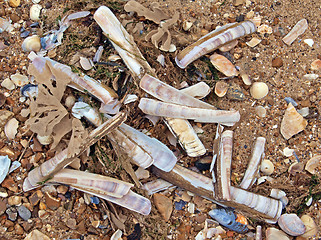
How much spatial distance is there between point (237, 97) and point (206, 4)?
0.90 metres

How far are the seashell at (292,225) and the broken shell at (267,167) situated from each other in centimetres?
36

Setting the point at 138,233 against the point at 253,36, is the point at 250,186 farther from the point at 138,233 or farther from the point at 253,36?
the point at 253,36

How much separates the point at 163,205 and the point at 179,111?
0.75 m

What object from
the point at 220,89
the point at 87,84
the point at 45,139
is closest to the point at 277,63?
the point at 220,89

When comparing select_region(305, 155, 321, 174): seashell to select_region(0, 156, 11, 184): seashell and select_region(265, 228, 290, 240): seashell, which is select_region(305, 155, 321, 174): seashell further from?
select_region(0, 156, 11, 184): seashell

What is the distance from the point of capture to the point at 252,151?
7.92ft

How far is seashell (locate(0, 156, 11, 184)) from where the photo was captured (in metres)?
2.25

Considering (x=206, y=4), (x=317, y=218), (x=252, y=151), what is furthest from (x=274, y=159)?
(x=206, y=4)

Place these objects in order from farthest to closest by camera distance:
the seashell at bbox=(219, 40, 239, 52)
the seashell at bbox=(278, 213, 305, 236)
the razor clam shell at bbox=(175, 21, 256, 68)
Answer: the seashell at bbox=(219, 40, 239, 52), the razor clam shell at bbox=(175, 21, 256, 68), the seashell at bbox=(278, 213, 305, 236)

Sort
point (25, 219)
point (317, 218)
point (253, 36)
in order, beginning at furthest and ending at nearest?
point (253, 36) → point (317, 218) → point (25, 219)

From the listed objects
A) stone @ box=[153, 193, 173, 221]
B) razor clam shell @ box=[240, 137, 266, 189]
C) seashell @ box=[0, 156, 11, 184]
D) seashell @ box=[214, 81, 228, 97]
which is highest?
seashell @ box=[214, 81, 228, 97]

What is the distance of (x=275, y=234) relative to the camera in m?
2.30

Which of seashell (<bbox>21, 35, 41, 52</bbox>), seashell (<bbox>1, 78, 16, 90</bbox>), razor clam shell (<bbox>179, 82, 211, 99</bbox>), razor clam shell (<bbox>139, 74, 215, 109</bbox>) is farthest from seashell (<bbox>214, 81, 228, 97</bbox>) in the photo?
seashell (<bbox>1, 78, 16, 90</bbox>)

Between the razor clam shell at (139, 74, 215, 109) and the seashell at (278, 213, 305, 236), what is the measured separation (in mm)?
1162
